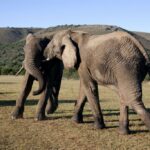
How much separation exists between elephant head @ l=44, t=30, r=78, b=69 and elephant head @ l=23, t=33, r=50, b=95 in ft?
0.83

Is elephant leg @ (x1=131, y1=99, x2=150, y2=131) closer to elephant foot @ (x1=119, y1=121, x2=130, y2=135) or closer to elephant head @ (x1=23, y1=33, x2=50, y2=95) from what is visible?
elephant foot @ (x1=119, y1=121, x2=130, y2=135)

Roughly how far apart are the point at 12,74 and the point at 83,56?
42.8 metres

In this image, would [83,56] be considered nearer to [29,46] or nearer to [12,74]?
[29,46]

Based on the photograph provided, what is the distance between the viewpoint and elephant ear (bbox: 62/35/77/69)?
44.4 feet

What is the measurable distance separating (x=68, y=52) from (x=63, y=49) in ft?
1.32

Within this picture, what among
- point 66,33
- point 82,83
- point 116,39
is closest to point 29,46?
point 66,33

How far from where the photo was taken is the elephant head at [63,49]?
13.6 metres

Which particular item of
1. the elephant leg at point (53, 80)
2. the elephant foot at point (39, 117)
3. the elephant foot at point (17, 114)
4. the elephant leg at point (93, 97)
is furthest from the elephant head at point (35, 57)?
the elephant leg at point (93, 97)

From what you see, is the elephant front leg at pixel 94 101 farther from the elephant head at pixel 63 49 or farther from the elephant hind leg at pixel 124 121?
the elephant hind leg at pixel 124 121

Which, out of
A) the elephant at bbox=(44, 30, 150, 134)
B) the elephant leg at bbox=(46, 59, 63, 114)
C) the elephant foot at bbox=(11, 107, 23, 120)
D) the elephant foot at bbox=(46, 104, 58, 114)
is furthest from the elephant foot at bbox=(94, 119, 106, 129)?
the elephant foot at bbox=(46, 104, 58, 114)

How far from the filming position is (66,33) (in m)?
14.4

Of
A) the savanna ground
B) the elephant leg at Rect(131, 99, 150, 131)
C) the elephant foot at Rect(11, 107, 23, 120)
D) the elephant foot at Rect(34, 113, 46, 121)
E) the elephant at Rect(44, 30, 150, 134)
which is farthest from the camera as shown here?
the elephant foot at Rect(11, 107, 23, 120)

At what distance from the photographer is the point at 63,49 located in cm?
1413

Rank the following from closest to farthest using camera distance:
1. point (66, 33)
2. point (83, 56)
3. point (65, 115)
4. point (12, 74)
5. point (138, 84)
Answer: point (138, 84)
point (83, 56)
point (66, 33)
point (65, 115)
point (12, 74)
